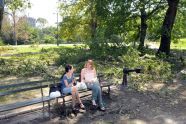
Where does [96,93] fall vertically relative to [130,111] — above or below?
above

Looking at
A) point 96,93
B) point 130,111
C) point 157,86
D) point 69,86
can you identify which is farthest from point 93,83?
point 157,86

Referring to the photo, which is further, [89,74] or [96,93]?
[89,74]

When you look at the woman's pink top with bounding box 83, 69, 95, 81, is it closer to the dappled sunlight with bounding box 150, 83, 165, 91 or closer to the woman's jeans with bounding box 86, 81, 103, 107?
the woman's jeans with bounding box 86, 81, 103, 107

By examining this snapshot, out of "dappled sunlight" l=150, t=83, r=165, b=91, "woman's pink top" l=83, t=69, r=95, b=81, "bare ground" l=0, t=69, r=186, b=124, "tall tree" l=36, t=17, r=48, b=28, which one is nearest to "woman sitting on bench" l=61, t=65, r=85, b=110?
"bare ground" l=0, t=69, r=186, b=124

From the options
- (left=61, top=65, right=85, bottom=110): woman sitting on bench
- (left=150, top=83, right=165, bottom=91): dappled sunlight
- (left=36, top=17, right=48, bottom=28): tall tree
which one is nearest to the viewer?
(left=61, top=65, right=85, bottom=110): woman sitting on bench

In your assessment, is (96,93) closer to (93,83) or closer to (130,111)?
(93,83)

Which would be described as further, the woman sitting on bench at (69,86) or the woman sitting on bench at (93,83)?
the woman sitting on bench at (93,83)

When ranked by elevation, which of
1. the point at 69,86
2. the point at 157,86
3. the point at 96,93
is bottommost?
the point at 157,86

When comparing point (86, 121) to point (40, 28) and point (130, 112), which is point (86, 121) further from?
point (40, 28)

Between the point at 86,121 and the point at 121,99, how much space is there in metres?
2.24

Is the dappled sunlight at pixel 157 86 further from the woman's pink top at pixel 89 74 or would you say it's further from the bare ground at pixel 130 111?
the woman's pink top at pixel 89 74

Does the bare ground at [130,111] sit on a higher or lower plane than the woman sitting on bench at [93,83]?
lower

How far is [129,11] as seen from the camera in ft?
68.9

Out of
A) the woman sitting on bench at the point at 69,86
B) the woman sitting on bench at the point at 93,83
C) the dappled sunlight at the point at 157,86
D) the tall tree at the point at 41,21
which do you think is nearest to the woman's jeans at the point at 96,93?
the woman sitting on bench at the point at 93,83
